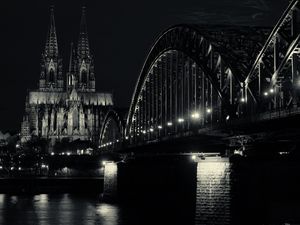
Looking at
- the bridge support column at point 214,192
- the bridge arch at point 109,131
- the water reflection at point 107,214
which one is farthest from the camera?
the bridge arch at point 109,131

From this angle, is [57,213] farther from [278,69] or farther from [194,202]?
[278,69]

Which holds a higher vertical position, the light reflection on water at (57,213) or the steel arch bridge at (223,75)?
the steel arch bridge at (223,75)

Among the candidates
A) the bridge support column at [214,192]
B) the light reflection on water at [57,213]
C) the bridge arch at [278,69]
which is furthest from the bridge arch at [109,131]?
the bridge support column at [214,192]

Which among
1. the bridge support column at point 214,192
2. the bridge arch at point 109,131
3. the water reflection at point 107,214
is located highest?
the bridge arch at point 109,131

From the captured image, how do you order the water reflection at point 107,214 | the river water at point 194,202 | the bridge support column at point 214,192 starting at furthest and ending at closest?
the water reflection at point 107,214 → the bridge support column at point 214,192 → the river water at point 194,202

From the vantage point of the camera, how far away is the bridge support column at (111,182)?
87.1 meters

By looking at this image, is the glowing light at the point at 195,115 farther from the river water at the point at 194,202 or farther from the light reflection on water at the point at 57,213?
the light reflection on water at the point at 57,213

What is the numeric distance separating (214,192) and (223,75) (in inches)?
536

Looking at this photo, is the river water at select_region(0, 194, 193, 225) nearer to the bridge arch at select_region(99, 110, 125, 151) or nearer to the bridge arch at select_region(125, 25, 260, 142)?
the bridge arch at select_region(125, 25, 260, 142)

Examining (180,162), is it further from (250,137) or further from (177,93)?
(250,137)

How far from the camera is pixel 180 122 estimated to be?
72.7m

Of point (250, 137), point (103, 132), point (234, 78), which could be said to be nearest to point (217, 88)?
point (234, 78)

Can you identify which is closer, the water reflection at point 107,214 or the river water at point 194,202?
the river water at point 194,202

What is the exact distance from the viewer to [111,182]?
87.7 metres
